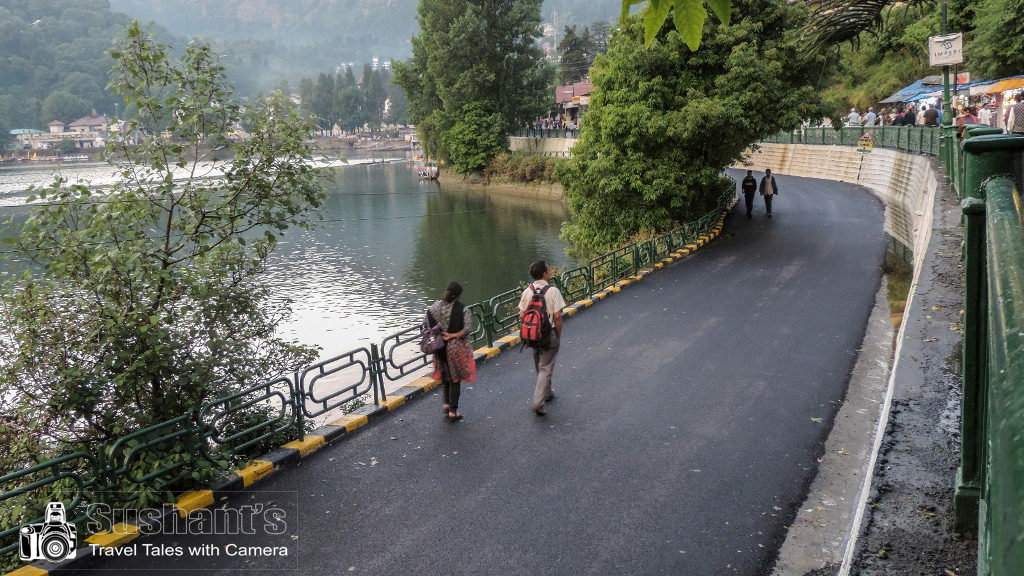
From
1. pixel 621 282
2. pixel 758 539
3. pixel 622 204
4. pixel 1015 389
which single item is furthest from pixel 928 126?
pixel 1015 389

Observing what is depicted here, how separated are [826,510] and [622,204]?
715 inches

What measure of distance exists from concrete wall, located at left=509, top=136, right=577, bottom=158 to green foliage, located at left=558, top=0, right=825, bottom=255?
3608 centimetres

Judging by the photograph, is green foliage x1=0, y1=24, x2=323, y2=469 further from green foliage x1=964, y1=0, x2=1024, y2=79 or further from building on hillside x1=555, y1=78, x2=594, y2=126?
building on hillside x1=555, y1=78, x2=594, y2=126

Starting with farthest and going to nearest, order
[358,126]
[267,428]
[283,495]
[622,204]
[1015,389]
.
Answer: [358,126] < [622,204] < [267,428] < [283,495] < [1015,389]

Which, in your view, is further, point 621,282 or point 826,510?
point 621,282

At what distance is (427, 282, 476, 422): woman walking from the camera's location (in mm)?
9227

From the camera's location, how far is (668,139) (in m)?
22.7

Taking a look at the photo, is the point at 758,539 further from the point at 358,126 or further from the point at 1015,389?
the point at 358,126

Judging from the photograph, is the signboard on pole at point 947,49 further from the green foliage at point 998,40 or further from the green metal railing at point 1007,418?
the green metal railing at point 1007,418

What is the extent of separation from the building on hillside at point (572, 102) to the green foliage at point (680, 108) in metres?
57.0

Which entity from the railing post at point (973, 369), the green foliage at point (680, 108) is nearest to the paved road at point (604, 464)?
the railing post at point (973, 369)

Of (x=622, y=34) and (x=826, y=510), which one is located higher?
(x=622, y=34)

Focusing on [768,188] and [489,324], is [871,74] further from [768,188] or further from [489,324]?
[489,324]

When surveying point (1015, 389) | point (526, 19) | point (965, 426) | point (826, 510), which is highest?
point (526, 19)
